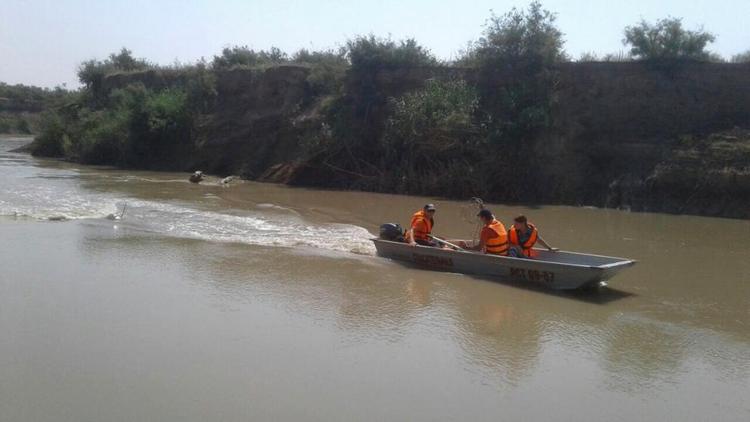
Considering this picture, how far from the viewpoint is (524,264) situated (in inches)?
432

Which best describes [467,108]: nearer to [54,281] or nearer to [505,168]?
[505,168]

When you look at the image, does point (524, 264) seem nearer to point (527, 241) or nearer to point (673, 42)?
point (527, 241)

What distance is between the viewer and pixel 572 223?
17922mm

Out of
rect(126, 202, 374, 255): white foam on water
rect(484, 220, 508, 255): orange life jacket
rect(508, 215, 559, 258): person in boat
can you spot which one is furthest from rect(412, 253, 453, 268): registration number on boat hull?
rect(126, 202, 374, 255): white foam on water

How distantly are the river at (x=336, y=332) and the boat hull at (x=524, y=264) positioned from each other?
0.90 ft

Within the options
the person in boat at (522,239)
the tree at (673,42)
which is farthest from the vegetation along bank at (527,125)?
the person in boat at (522,239)

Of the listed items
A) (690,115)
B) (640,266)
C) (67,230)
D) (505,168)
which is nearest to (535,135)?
(505,168)

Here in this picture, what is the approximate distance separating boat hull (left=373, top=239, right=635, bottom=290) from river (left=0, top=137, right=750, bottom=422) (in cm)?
28

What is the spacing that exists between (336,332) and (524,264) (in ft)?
12.7

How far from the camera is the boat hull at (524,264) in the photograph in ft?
34.1

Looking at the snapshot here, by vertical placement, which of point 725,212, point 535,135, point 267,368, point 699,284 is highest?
point 535,135

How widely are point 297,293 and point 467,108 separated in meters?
15.0

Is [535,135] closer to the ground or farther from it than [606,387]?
farther from it

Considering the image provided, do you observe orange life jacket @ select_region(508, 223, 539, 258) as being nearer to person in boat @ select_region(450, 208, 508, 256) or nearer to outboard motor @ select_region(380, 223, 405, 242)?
person in boat @ select_region(450, 208, 508, 256)
